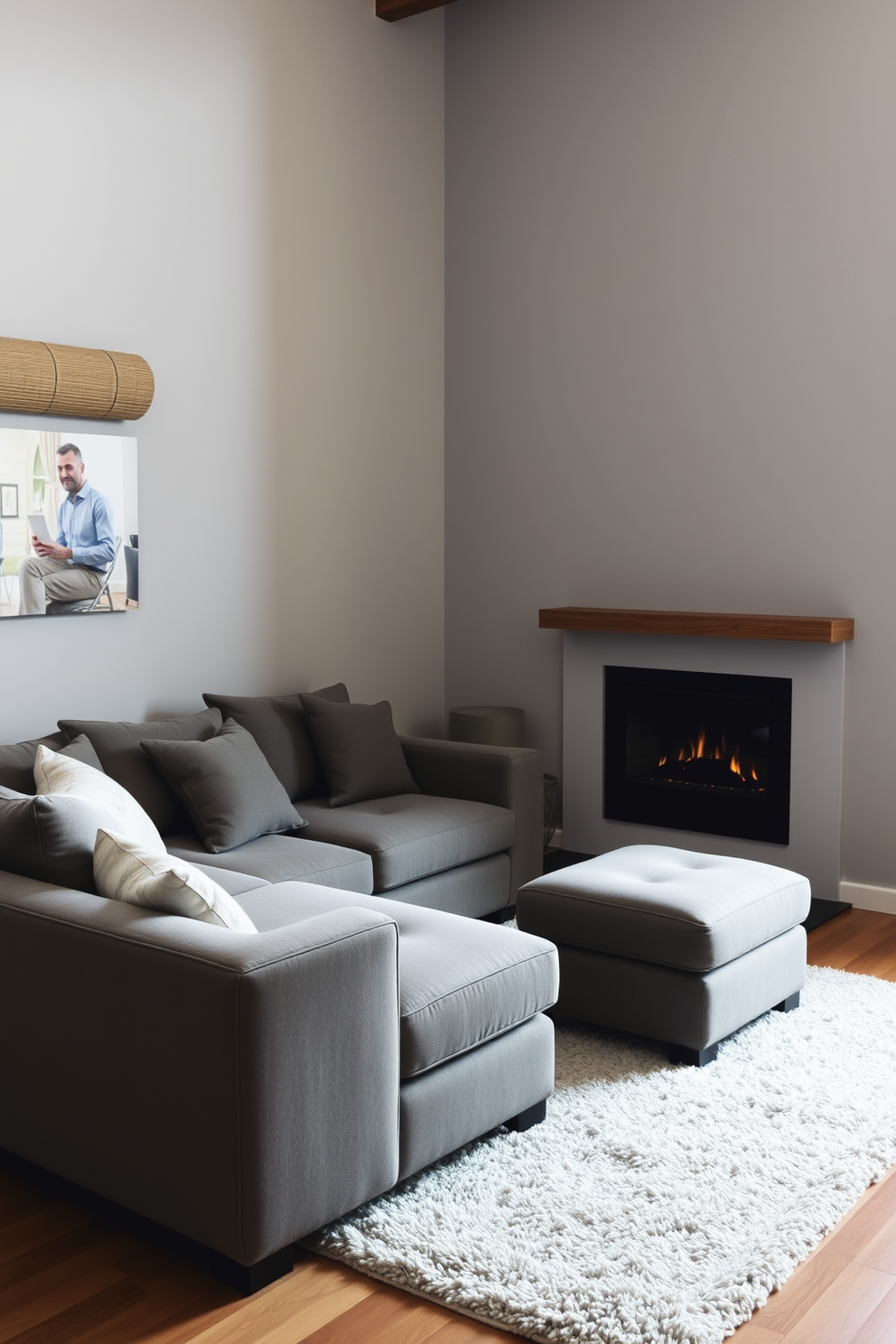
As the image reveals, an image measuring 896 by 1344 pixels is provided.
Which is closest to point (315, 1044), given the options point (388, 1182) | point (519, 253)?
point (388, 1182)

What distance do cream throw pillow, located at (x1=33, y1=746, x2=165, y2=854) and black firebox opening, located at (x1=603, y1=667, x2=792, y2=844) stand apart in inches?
101

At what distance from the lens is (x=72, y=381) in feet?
13.2

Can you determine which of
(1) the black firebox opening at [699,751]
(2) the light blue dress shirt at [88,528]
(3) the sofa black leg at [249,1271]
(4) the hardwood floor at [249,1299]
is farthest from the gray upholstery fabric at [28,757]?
(1) the black firebox opening at [699,751]

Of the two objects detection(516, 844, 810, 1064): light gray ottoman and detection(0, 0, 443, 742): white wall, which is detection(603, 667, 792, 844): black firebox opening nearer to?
detection(0, 0, 443, 742): white wall

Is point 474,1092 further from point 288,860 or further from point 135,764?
point 135,764

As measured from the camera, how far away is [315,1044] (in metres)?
2.37

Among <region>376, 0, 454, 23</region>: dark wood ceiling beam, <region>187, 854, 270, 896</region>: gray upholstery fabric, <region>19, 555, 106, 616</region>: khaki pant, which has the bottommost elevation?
<region>187, 854, 270, 896</region>: gray upholstery fabric

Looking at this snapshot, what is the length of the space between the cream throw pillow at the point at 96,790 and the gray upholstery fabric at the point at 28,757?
0.38ft

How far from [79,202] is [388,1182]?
3260mm

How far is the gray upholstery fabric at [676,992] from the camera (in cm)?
332

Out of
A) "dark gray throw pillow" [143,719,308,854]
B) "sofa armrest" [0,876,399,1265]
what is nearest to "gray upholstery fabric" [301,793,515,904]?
"dark gray throw pillow" [143,719,308,854]

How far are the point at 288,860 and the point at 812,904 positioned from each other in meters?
2.17

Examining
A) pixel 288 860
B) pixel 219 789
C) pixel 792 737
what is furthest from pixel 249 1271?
pixel 792 737

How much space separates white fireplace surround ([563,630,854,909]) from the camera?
187 inches
